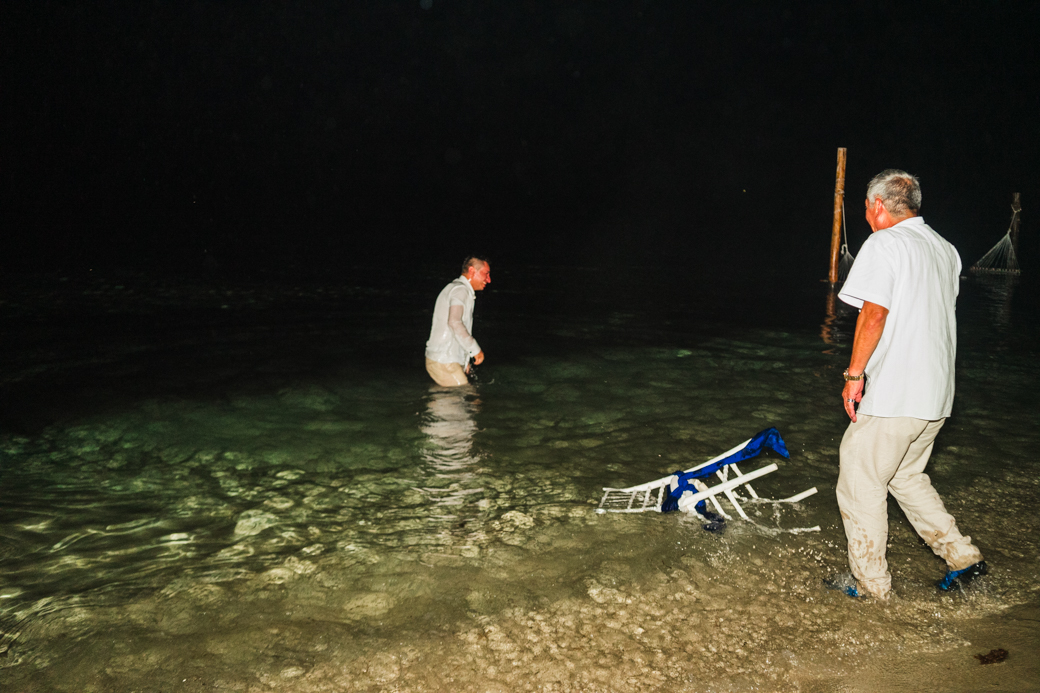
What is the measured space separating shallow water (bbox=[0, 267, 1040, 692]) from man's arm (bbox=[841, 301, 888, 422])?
43.9 inches

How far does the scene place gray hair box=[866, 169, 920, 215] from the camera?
366 centimetres

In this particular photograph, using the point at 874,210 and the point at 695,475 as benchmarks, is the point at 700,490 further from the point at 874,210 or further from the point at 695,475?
the point at 874,210

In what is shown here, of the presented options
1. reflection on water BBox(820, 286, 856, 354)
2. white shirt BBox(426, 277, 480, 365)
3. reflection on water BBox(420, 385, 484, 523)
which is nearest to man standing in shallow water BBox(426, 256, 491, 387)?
white shirt BBox(426, 277, 480, 365)

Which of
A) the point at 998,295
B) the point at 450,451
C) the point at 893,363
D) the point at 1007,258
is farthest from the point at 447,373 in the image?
the point at 1007,258

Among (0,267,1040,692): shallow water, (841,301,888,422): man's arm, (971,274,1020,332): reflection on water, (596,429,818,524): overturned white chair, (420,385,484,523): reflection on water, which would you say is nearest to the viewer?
(0,267,1040,692): shallow water

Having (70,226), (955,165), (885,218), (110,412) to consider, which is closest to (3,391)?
(110,412)

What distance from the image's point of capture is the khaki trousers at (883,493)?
3609 millimetres

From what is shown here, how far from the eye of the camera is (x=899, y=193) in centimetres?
367

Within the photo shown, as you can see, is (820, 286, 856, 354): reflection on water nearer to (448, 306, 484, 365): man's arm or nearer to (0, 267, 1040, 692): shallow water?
(0, 267, 1040, 692): shallow water

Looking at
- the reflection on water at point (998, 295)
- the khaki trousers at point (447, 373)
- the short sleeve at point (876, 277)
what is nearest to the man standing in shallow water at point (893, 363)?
the short sleeve at point (876, 277)

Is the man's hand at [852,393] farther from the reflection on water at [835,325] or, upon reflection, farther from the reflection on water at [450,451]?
the reflection on water at [835,325]

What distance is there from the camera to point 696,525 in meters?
4.94

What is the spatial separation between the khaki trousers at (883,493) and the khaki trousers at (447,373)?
5.54 metres

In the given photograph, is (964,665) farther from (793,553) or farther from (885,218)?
(885,218)
